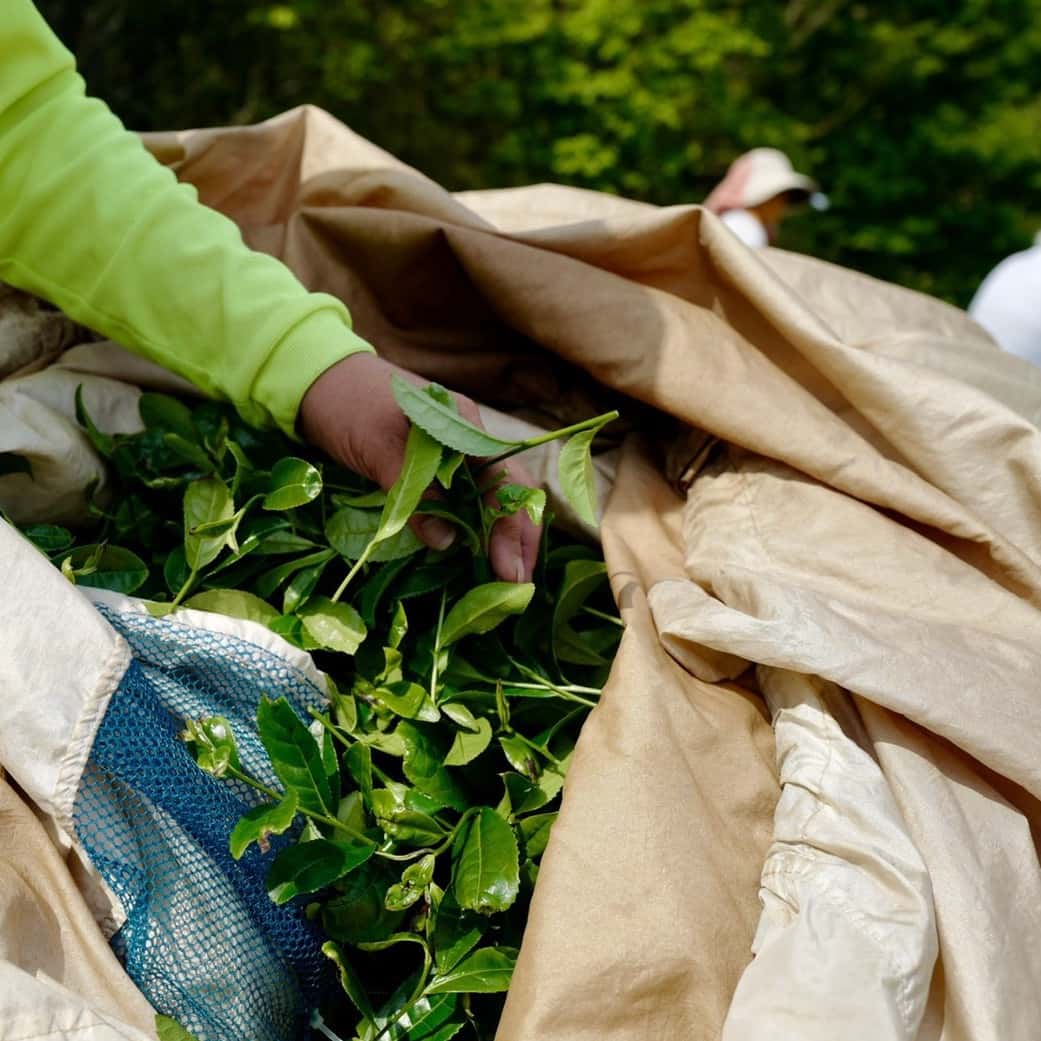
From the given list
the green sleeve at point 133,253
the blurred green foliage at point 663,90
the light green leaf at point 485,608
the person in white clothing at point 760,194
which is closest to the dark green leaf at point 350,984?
the light green leaf at point 485,608

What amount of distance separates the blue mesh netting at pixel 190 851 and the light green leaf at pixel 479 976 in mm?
120

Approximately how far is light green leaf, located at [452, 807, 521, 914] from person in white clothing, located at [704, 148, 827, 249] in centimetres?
344

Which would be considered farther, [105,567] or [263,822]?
[105,567]

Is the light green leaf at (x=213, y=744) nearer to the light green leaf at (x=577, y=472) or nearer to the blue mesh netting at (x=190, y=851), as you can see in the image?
the blue mesh netting at (x=190, y=851)

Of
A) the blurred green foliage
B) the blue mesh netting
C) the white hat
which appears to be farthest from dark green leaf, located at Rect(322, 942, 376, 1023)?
the blurred green foliage

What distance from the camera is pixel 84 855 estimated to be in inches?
31.1

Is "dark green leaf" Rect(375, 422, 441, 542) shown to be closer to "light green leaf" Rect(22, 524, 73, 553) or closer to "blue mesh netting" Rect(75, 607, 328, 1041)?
"blue mesh netting" Rect(75, 607, 328, 1041)

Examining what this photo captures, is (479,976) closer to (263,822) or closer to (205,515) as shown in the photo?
(263,822)

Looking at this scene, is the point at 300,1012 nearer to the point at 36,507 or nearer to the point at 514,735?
the point at 514,735

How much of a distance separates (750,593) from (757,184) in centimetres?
357

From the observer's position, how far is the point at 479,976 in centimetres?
83

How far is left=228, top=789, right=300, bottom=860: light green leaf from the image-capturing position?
81 centimetres

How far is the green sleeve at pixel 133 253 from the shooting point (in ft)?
3.47

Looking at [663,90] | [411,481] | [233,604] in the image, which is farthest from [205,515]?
[663,90]
